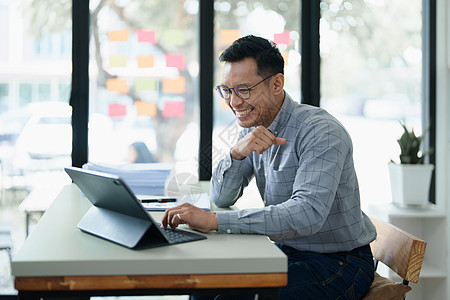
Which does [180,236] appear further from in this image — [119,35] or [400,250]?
[119,35]

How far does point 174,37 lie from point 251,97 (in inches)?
52.6

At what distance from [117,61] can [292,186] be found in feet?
5.27

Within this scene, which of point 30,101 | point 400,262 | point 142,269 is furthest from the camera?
point 30,101

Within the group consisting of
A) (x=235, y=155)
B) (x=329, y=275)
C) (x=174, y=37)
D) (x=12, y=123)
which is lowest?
(x=329, y=275)

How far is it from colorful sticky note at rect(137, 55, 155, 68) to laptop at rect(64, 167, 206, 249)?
62.2 inches

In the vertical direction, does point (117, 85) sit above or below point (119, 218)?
above

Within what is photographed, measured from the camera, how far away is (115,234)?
4.45 feet

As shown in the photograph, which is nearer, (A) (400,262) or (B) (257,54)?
(A) (400,262)

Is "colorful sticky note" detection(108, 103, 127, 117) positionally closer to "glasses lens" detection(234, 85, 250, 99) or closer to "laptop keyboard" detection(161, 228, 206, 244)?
"glasses lens" detection(234, 85, 250, 99)

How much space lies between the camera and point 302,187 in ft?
5.08

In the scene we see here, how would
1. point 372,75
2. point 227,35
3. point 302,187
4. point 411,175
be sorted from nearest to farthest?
point 302,187, point 411,175, point 227,35, point 372,75

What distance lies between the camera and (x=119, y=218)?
142cm

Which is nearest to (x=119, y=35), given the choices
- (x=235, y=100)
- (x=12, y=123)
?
(x=12, y=123)

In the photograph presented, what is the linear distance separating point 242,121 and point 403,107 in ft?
5.82
